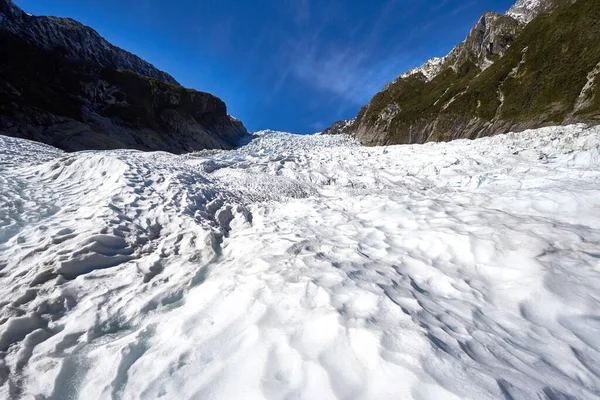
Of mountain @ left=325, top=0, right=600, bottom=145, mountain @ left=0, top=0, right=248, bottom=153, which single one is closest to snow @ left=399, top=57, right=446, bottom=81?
mountain @ left=325, top=0, right=600, bottom=145

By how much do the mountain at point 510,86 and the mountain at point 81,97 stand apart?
37.7 m

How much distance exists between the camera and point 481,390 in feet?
7.22

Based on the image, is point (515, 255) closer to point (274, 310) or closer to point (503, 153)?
point (274, 310)

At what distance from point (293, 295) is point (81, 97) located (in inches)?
1988

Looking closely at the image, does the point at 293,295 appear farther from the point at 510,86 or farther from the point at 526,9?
the point at 526,9

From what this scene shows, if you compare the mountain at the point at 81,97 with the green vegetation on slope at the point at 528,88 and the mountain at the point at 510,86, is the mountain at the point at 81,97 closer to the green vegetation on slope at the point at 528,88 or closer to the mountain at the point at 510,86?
the mountain at the point at 510,86

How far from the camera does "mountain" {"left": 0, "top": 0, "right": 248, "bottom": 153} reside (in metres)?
30.6

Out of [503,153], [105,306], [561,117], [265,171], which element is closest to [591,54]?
[561,117]

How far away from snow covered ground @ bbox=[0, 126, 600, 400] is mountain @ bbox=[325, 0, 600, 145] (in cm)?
2826

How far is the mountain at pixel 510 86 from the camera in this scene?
30828mm

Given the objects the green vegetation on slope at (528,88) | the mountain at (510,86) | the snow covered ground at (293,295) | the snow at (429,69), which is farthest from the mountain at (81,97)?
the snow at (429,69)

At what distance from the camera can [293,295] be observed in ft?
12.4

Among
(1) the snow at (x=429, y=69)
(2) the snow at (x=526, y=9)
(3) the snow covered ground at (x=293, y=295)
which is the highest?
(2) the snow at (x=526, y=9)

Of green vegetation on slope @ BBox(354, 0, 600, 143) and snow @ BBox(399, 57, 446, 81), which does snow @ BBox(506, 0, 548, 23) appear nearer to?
snow @ BBox(399, 57, 446, 81)
